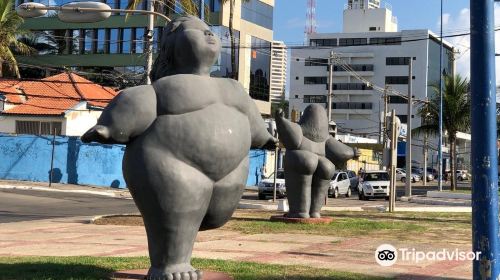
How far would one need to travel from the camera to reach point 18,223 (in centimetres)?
1421

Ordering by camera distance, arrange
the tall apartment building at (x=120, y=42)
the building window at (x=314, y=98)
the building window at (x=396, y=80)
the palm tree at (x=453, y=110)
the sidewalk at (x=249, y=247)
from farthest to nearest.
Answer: the building window at (x=314, y=98)
the building window at (x=396, y=80)
the tall apartment building at (x=120, y=42)
the palm tree at (x=453, y=110)
the sidewalk at (x=249, y=247)

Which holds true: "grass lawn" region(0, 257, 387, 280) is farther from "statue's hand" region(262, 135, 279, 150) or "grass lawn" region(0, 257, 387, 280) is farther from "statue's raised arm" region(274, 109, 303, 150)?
"statue's raised arm" region(274, 109, 303, 150)

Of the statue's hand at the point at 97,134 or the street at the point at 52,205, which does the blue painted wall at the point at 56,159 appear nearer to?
the street at the point at 52,205

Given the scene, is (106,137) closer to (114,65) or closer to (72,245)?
(72,245)

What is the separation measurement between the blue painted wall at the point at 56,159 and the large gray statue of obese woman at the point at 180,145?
22.7 metres

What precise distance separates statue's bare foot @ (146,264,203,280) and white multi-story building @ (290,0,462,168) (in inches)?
2911

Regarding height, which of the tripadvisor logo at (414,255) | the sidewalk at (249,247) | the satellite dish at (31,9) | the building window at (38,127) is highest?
the satellite dish at (31,9)

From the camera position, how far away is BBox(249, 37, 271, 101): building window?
179ft

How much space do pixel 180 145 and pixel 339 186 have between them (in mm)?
25811

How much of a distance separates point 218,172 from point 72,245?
17.1ft

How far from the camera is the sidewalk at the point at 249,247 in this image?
26.7 feet

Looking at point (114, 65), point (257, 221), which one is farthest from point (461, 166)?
point (257, 221)

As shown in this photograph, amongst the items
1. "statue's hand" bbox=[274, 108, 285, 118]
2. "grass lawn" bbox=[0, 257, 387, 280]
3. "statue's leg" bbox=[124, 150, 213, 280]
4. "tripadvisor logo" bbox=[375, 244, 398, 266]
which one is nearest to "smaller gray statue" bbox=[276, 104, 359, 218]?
"statue's hand" bbox=[274, 108, 285, 118]

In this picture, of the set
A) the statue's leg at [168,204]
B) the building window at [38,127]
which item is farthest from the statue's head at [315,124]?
the building window at [38,127]
